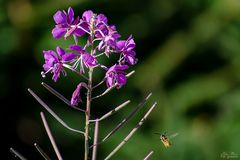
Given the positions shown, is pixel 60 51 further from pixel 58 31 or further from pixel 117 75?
pixel 117 75

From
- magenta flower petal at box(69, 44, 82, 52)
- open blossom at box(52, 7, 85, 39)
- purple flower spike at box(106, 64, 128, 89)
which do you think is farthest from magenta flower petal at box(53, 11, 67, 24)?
purple flower spike at box(106, 64, 128, 89)

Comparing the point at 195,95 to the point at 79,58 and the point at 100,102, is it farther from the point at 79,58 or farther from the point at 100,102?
the point at 79,58

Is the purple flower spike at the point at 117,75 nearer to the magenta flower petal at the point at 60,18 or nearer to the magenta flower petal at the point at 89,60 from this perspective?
the magenta flower petal at the point at 89,60

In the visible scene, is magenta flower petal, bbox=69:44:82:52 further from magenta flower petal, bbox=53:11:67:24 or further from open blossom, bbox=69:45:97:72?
magenta flower petal, bbox=53:11:67:24

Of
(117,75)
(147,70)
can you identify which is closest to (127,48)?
(117,75)

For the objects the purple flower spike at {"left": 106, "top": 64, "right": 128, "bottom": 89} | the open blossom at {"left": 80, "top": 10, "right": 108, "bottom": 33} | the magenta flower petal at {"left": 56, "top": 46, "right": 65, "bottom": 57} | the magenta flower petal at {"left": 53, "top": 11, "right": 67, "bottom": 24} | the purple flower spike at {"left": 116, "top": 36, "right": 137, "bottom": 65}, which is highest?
the magenta flower petal at {"left": 53, "top": 11, "right": 67, "bottom": 24}

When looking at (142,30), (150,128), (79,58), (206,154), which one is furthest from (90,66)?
(142,30)
